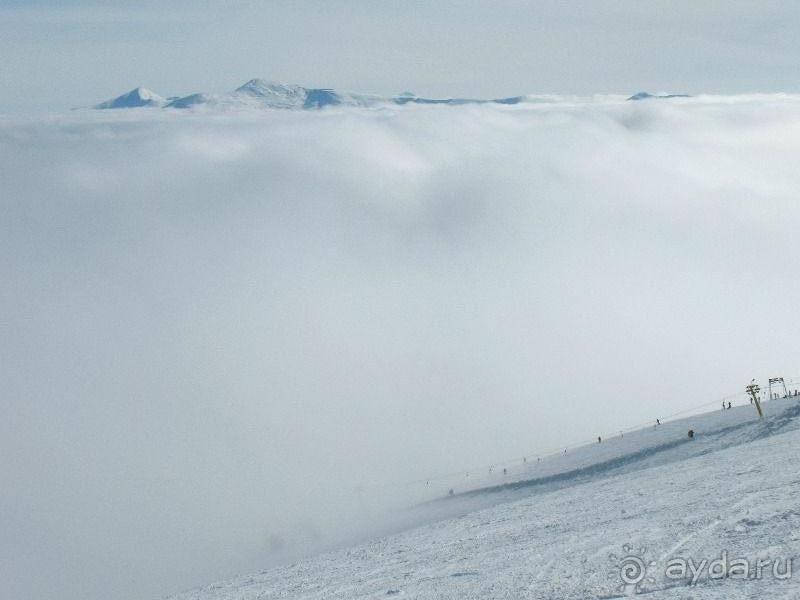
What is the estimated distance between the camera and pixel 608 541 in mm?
20172

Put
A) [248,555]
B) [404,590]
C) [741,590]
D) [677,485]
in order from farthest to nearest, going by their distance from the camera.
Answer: [248,555] < [677,485] < [404,590] < [741,590]

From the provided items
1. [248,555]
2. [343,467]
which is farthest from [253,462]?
[248,555]

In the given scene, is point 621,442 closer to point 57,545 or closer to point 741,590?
point 741,590

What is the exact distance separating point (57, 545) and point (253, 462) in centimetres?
4212

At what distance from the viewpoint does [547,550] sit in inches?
832

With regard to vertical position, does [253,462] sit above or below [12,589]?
above

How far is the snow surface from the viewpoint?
16.7 m

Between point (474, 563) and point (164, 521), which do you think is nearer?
point (474, 563)

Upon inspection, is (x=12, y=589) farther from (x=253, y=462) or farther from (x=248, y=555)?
(x=253, y=462)

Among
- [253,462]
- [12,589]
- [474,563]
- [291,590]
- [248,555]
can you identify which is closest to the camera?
[474,563]

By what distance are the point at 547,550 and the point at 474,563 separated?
1997 millimetres

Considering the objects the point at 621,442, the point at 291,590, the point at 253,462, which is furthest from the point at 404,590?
the point at 253,462

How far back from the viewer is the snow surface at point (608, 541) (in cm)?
1672

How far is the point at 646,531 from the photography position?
20375 mm
